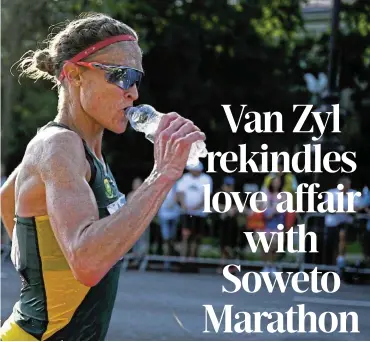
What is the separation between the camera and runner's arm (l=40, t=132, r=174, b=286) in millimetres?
1779

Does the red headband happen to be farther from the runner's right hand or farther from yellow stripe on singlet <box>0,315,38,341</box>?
yellow stripe on singlet <box>0,315,38,341</box>

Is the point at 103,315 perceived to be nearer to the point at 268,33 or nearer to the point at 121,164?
the point at 121,164

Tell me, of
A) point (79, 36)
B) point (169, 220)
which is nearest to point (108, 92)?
point (79, 36)

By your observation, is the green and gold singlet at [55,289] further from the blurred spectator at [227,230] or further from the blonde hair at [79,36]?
the blurred spectator at [227,230]

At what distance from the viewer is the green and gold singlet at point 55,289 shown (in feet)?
6.75

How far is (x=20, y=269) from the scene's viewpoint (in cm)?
214

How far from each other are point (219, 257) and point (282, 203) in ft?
6.24

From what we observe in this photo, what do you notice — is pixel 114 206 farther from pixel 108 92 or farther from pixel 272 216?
pixel 272 216

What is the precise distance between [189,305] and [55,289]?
5.99m

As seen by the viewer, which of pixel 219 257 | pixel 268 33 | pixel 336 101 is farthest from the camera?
pixel 268 33

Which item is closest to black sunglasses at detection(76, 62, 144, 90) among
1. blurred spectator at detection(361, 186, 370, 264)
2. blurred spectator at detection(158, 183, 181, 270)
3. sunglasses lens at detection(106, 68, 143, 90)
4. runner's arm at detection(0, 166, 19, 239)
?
sunglasses lens at detection(106, 68, 143, 90)

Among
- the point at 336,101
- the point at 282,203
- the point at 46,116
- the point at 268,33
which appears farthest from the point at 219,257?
the point at 268,33

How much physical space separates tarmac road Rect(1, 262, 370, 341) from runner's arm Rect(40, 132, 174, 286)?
4.52 meters

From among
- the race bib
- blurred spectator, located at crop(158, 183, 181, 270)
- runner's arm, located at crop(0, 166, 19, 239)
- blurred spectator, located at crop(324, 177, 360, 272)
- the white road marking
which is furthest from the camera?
blurred spectator, located at crop(158, 183, 181, 270)
